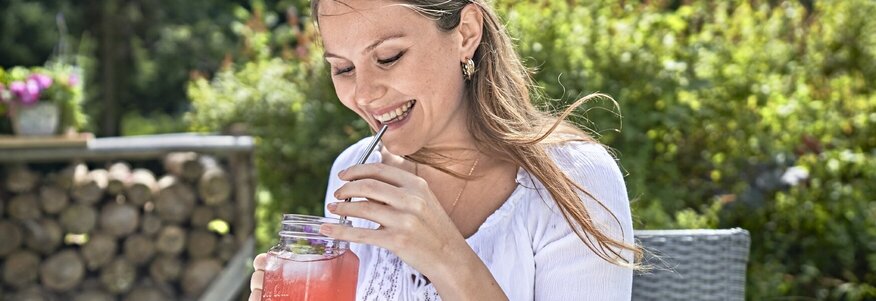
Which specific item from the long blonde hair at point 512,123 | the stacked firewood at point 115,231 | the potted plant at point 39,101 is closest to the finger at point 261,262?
the long blonde hair at point 512,123

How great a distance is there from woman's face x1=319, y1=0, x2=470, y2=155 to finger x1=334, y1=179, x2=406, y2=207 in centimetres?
21

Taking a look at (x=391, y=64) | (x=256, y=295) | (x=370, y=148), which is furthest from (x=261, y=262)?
(x=391, y=64)

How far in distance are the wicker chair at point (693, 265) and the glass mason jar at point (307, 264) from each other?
22.7 inches

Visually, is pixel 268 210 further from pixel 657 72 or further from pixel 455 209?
pixel 455 209

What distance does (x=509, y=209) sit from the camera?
1563 millimetres

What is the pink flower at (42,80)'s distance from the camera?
3940 millimetres

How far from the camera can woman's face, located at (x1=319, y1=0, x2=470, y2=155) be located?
141 cm

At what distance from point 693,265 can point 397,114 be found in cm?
57

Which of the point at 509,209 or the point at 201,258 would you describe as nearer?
the point at 509,209

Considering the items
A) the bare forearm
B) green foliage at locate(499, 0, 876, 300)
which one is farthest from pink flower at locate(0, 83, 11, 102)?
the bare forearm

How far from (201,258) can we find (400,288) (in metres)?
2.53

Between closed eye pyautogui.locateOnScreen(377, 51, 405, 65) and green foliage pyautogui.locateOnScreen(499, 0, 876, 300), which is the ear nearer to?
closed eye pyautogui.locateOnScreen(377, 51, 405, 65)

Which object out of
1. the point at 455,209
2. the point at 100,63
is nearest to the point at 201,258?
the point at 455,209

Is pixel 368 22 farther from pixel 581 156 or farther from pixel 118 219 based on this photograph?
pixel 118 219
